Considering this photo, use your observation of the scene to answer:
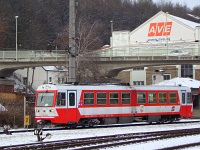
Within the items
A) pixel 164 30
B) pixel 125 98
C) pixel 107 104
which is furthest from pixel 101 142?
pixel 164 30

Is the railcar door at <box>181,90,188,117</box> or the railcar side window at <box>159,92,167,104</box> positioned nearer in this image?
the railcar side window at <box>159,92,167,104</box>

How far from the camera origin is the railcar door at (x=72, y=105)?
29219 mm

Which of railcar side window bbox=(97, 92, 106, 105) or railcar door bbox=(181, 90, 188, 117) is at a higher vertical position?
railcar side window bbox=(97, 92, 106, 105)

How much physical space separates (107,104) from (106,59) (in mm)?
29570

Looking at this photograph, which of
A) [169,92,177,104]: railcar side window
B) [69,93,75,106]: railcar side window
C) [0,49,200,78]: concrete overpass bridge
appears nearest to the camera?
[69,93,75,106]: railcar side window

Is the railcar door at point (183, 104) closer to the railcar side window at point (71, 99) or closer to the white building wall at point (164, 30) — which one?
the railcar side window at point (71, 99)

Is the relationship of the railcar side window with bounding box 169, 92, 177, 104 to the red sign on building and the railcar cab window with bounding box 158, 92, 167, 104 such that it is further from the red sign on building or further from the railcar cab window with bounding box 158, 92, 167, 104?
the red sign on building

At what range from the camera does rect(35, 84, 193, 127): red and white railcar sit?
2906cm

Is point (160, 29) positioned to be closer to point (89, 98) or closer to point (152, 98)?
point (152, 98)

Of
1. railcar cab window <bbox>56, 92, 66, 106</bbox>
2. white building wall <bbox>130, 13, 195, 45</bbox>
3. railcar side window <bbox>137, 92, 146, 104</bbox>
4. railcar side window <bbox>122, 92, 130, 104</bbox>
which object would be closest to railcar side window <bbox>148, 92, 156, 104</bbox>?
railcar side window <bbox>137, 92, 146, 104</bbox>

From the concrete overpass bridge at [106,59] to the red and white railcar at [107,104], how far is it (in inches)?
900

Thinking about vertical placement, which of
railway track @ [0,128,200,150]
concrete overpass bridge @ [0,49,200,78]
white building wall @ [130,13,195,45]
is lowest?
railway track @ [0,128,200,150]

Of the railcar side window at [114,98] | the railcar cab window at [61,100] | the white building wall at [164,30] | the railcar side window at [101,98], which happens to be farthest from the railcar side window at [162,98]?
the white building wall at [164,30]

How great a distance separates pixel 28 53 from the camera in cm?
6191
